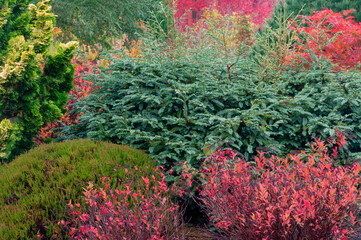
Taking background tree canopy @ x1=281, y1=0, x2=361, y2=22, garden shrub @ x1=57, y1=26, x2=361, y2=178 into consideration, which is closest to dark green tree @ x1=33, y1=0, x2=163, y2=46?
background tree canopy @ x1=281, y1=0, x2=361, y2=22

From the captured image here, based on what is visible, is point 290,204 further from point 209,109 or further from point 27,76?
point 27,76

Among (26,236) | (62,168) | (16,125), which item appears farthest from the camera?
(16,125)

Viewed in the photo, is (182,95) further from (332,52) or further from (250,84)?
(332,52)

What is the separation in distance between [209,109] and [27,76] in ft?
8.57

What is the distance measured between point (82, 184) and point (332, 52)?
6054 millimetres

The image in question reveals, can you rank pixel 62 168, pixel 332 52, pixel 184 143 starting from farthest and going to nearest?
pixel 332 52, pixel 184 143, pixel 62 168

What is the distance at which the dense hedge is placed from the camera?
13.4 ft

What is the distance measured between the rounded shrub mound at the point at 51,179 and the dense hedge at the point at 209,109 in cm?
54

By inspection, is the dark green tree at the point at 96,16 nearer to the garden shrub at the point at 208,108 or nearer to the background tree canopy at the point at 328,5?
the background tree canopy at the point at 328,5

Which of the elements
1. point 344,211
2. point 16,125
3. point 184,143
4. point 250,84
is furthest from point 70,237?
point 250,84

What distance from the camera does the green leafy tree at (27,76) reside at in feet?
14.5

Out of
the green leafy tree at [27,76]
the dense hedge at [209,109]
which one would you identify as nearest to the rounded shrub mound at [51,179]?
the dense hedge at [209,109]

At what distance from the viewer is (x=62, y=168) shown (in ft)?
11.0

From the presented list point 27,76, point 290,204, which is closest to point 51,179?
point 27,76
